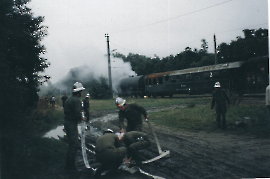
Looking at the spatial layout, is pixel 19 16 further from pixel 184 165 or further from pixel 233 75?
pixel 233 75

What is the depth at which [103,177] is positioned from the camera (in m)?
4.10

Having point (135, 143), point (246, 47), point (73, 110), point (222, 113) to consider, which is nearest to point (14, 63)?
point (73, 110)

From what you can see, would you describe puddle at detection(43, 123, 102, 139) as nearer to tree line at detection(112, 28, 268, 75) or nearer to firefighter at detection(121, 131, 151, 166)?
firefighter at detection(121, 131, 151, 166)

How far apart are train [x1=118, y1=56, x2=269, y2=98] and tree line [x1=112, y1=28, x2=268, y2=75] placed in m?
1.27

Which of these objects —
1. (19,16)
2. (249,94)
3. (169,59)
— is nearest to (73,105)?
(19,16)

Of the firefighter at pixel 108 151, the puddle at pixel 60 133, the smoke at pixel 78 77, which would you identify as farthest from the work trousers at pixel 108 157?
the puddle at pixel 60 133

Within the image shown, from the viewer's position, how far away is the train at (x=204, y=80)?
44.8ft

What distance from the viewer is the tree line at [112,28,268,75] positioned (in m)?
16.4

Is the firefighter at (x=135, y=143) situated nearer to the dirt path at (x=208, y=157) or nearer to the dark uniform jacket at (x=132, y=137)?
the dark uniform jacket at (x=132, y=137)

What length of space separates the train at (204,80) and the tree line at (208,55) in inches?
49.9

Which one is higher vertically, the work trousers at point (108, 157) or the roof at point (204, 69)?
the roof at point (204, 69)

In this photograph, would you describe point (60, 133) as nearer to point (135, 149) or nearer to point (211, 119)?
point (135, 149)

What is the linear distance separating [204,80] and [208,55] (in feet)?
32.4

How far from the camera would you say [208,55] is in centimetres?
2581
